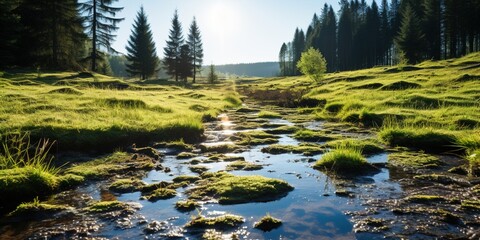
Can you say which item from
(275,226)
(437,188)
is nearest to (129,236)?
(275,226)

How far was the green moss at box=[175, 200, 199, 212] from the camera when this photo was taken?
7.42 meters

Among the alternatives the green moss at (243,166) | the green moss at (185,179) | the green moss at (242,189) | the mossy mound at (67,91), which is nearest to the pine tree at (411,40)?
the mossy mound at (67,91)

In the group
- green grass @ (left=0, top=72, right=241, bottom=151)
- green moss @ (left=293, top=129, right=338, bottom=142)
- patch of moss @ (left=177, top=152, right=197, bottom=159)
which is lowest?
patch of moss @ (left=177, top=152, right=197, bottom=159)

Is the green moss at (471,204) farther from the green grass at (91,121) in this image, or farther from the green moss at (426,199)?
the green grass at (91,121)

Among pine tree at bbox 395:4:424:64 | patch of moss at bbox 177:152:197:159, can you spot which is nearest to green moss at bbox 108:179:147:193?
patch of moss at bbox 177:152:197:159

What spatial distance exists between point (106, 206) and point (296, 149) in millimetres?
7769

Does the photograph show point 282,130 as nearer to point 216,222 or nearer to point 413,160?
point 413,160

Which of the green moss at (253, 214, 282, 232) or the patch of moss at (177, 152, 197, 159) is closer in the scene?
the green moss at (253, 214, 282, 232)

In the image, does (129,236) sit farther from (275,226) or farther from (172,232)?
(275,226)

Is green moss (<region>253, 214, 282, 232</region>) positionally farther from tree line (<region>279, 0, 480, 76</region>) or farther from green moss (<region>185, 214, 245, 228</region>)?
tree line (<region>279, 0, 480, 76</region>)

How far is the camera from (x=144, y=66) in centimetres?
6356

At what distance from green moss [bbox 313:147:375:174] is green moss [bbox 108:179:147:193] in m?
5.24

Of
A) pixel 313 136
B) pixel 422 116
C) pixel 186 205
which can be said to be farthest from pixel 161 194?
pixel 422 116

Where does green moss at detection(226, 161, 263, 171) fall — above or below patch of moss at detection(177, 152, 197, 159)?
below
